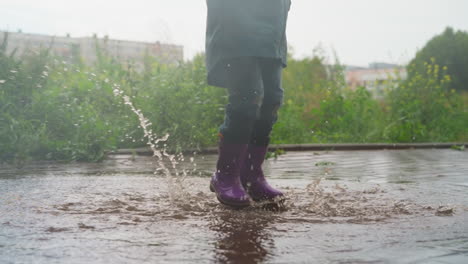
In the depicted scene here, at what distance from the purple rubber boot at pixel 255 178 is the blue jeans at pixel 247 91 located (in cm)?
20

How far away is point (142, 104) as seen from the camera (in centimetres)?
824

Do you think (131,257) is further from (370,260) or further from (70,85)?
(70,85)

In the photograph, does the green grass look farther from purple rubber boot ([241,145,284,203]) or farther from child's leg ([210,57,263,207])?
child's leg ([210,57,263,207])

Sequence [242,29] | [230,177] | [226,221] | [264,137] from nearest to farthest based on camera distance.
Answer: [226,221]
[242,29]
[230,177]
[264,137]

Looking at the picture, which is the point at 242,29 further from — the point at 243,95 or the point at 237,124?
the point at 237,124

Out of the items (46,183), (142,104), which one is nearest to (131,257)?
(46,183)

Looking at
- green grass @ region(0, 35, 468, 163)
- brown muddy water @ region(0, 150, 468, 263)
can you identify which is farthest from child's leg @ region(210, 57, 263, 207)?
green grass @ region(0, 35, 468, 163)

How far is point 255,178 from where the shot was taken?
366 cm

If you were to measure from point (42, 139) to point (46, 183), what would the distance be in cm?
233

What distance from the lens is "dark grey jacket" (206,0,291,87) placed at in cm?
328

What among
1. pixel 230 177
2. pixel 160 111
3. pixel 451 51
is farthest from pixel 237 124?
pixel 451 51

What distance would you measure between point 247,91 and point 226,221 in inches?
30.1

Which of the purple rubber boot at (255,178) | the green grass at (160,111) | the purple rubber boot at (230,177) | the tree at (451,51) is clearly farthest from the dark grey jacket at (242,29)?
the tree at (451,51)

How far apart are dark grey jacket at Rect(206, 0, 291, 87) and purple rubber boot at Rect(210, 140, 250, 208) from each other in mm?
475
